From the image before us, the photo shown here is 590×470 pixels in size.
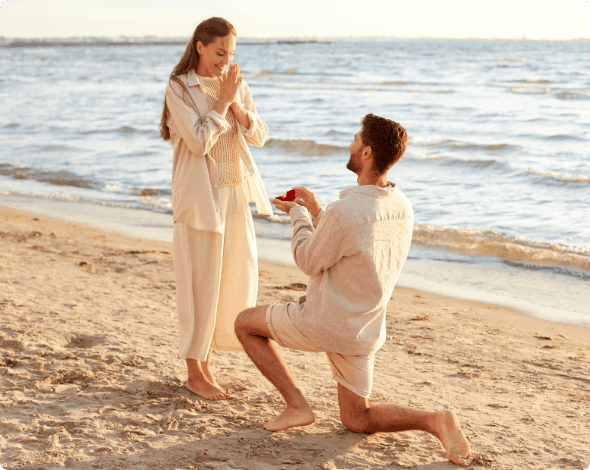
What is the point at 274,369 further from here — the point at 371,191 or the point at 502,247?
the point at 502,247

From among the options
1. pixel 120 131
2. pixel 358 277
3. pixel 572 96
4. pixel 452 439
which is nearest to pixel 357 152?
pixel 358 277

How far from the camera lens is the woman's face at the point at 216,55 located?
343cm

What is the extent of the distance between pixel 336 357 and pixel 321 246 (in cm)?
57

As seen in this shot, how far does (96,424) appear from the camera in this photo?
324 cm

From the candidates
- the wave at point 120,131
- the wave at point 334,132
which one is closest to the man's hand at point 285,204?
the wave at point 334,132

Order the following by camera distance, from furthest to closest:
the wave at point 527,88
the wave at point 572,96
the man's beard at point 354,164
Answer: the wave at point 527,88 < the wave at point 572,96 < the man's beard at point 354,164

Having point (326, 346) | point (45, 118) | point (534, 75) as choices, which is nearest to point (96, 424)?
point (326, 346)

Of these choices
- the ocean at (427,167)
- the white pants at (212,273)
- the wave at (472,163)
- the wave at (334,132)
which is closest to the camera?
the white pants at (212,273)

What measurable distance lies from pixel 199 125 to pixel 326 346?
1.32m

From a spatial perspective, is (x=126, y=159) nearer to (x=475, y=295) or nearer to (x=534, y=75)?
(x=475, y=295)

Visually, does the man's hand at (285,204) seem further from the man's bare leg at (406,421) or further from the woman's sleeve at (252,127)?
the man's bare leg at (406,421)

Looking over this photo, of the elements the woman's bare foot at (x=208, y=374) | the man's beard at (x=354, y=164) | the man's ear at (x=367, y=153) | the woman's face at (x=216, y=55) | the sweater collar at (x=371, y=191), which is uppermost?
the woman's face at (x=216, y=55)

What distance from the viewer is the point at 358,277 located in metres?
Result: 2.87

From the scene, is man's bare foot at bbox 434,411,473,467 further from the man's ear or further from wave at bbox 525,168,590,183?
wave at bbox 525,168,590,183
